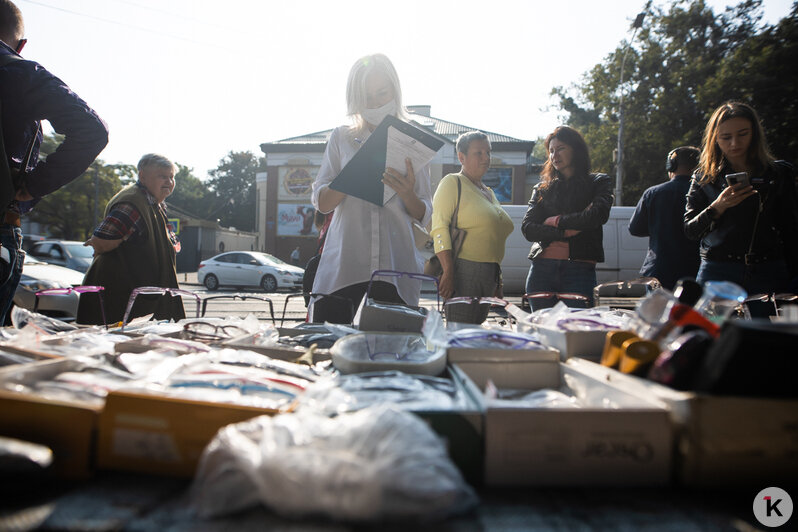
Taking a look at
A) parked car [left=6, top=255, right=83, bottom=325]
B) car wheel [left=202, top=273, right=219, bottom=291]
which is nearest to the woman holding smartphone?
parked car [left=6, top=255, right=83, bottom=325]

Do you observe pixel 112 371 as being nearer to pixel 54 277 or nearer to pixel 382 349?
pixel 382 349

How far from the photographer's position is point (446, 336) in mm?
1569

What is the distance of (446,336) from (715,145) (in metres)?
2.00

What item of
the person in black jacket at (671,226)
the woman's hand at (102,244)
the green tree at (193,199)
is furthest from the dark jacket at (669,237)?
the green tree at (193,199)

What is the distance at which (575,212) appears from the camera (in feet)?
9.75

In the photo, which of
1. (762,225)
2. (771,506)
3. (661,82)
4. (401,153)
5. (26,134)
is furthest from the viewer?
(661,82)

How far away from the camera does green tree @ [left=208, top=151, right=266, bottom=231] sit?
5553cm

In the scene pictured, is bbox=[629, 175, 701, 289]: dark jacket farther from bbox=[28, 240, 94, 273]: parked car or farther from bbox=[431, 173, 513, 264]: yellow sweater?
bbox=[28, 240, 94, 273]: parked car

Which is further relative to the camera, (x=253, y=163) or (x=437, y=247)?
(x=253, y=163)

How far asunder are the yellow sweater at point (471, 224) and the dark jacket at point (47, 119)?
5.87ft

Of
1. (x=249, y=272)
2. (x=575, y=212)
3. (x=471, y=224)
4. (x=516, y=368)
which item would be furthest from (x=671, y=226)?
(x=249, y=272)

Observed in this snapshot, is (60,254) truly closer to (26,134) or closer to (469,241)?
(26,134)

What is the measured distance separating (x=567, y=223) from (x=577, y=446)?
2.18 m

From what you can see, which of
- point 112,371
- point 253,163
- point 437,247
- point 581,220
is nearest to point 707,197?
point 581,220
